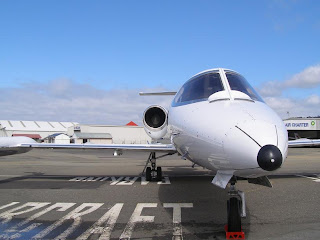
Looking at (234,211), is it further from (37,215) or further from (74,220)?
(37,215)

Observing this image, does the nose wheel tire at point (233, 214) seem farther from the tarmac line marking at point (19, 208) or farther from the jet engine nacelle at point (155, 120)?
the jet engine nacelle at point (155, 120)

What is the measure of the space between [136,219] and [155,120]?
507 centimetres

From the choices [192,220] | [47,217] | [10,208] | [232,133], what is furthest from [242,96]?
[10,208]

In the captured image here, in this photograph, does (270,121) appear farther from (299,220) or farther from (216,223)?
(299,220)

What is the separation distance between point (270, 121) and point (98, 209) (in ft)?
15.1

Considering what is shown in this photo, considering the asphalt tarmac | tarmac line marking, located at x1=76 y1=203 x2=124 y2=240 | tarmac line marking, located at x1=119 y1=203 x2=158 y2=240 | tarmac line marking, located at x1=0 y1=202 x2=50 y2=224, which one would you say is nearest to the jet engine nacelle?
the asphalt tarmac

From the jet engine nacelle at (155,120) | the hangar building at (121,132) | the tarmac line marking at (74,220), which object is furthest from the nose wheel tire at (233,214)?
the hangar building at (121,132)

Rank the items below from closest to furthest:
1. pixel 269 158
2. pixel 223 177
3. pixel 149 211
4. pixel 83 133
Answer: pixel 269 158, pixel 223 177, pixel 149 211, pixel 83 133

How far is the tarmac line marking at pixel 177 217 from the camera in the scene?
194 inches

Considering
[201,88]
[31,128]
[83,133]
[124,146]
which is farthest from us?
[31,128]

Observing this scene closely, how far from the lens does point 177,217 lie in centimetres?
603

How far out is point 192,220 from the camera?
5820mm

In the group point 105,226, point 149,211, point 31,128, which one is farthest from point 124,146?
point 31,128

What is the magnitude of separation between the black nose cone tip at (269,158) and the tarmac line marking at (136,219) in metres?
2.68
